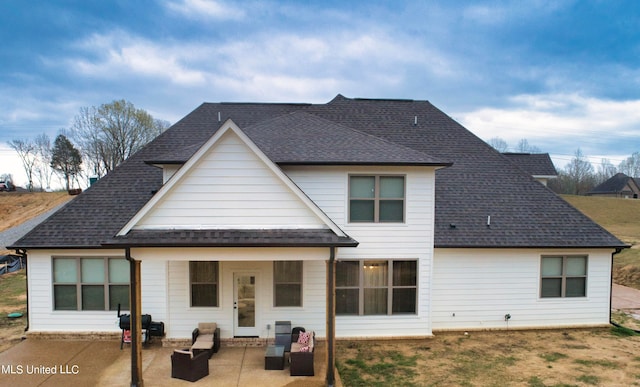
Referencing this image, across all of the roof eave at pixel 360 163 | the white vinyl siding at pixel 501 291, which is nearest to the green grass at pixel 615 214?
the white vinyl siding at pixel 501 291

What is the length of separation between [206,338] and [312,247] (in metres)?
4.22

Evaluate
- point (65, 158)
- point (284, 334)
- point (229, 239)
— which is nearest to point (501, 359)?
point (284, 334)

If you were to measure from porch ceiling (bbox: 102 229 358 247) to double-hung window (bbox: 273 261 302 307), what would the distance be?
251 cm

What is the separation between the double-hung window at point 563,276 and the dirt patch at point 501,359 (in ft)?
4.08

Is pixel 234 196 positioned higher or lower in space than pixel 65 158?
lower

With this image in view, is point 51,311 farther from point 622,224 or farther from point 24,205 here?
point 24,205

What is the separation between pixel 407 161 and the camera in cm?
992

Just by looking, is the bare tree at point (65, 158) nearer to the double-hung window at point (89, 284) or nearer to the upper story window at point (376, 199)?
the double-hung window at point (89, 284)

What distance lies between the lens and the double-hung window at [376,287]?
410 inches

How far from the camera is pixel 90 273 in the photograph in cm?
1039

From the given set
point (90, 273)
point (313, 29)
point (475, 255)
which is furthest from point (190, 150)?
point (313, 29)

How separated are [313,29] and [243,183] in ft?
64.8

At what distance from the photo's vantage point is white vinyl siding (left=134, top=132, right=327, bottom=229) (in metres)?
8.07

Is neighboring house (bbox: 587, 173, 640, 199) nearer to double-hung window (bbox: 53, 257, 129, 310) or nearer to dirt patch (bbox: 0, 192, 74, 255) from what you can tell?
double-hung window (bbox: 53, 257, 129, 310)
